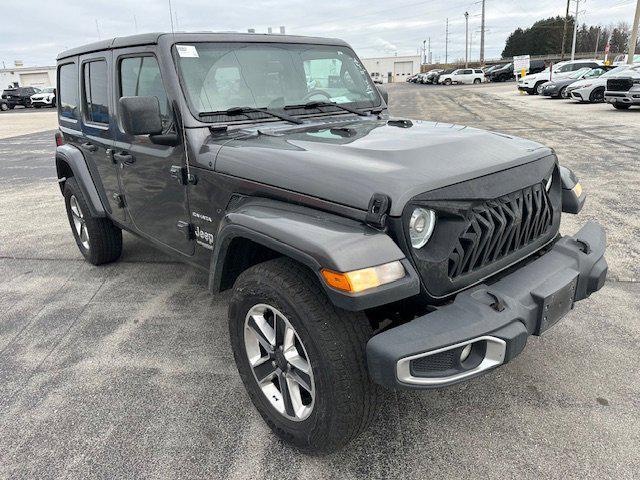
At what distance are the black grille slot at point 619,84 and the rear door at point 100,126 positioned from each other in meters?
16.4

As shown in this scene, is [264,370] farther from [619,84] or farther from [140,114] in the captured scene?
[619,84]

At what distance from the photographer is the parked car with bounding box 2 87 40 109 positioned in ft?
122

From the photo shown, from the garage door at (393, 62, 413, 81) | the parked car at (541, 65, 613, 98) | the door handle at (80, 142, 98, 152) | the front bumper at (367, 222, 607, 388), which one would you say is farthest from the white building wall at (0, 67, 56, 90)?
the front bumper at (367, 222, 607, 388)

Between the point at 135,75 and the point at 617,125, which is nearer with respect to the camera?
the point at 135,75

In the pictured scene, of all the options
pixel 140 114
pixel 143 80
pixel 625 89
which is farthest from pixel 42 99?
pixel 140 114

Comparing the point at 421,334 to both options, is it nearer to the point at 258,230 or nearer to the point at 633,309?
the point at 258,230

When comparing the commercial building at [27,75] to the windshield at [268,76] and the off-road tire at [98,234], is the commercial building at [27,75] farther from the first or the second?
the windshield at [268,76]

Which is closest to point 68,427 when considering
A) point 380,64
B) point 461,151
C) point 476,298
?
point 476,298

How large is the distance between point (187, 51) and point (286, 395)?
2088 mm

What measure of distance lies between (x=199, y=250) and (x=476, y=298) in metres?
1.75

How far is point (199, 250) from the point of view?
10.1 feet

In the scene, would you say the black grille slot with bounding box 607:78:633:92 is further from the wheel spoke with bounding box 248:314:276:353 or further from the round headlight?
the wheel spoke with bounding box 248:314:276:353

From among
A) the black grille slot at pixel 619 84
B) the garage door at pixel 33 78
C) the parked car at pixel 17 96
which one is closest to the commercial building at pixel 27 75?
the garage door at pixel 33 78

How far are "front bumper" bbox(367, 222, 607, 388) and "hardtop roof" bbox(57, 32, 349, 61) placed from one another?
2230 mm
